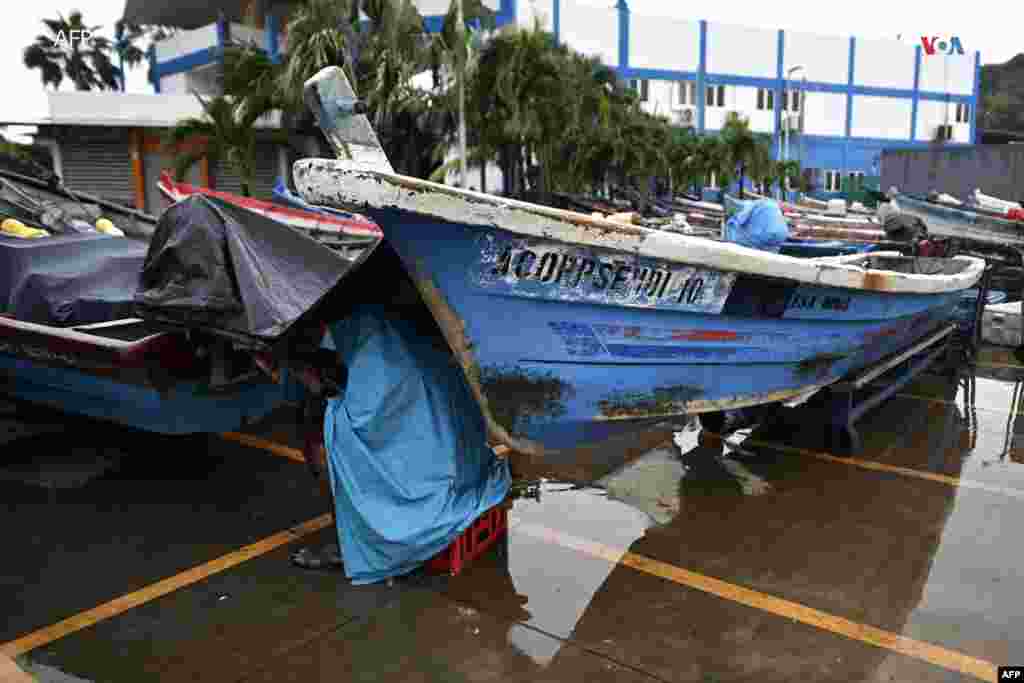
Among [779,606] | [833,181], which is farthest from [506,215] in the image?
[833,181]

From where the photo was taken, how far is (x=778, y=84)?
4234 cm

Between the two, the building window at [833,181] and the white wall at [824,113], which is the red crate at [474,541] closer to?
the white wall at [824,113]

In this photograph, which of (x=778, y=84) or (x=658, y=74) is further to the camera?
(x=778, y=84)

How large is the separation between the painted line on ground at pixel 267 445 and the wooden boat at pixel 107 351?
403 mm

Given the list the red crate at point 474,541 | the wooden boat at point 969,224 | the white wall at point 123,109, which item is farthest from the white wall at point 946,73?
the red crate at point 474,541

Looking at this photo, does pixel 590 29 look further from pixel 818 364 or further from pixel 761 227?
pixel 818 364

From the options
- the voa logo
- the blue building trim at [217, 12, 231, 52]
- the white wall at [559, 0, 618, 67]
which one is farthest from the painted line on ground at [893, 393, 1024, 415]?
the voa logo

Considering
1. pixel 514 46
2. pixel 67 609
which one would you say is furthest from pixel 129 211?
pixel 514 46

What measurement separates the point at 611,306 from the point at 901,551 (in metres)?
1.93

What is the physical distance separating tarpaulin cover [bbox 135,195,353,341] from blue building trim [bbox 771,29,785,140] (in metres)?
42.0

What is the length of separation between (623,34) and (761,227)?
112 ft

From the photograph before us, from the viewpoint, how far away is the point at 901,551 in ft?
13.7

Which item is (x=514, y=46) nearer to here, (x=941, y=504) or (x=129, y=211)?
(x=129, y=211)

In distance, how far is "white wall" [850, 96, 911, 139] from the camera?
4488 cm
